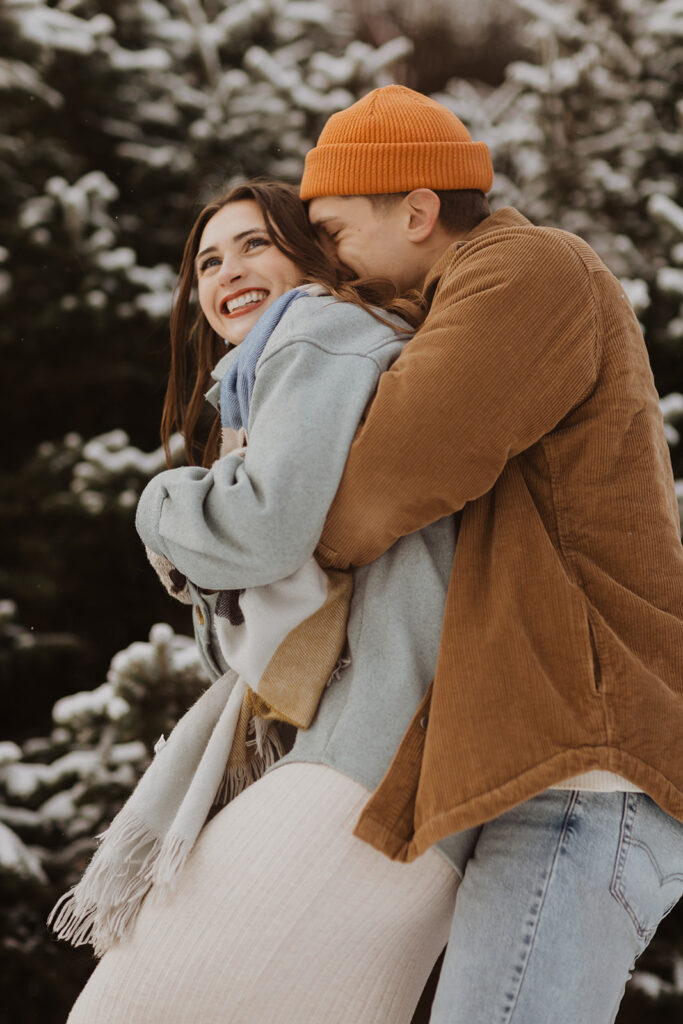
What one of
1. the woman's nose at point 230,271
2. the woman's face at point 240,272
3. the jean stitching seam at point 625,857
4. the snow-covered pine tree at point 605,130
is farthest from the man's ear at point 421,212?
the snow-covered pine tree at point 605,130

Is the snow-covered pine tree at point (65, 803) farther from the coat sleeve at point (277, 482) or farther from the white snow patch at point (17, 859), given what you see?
the coat sleeve at point (277, 482)

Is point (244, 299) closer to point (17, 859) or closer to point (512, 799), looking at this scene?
point (512, 799)

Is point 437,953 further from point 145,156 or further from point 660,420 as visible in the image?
point 145,156

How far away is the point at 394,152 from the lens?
5.39 feet

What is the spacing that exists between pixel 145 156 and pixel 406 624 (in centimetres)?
256

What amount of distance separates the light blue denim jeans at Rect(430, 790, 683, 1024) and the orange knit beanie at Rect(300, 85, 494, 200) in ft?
3.47

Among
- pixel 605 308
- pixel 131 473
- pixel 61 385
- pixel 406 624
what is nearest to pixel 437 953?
A: pixel 406 624

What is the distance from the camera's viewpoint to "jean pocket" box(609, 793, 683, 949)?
124 cm

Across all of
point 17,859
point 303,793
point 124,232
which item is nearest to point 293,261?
point 303,793

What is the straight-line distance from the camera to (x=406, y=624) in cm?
135

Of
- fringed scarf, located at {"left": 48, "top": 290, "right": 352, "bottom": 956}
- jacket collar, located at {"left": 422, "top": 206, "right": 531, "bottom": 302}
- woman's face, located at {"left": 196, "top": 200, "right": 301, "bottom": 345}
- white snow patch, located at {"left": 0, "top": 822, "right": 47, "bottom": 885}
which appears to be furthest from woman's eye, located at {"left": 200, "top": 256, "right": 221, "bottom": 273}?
white snow patch, located at {"left": 0, "top": 822, "right": 47, "bottom": 885}

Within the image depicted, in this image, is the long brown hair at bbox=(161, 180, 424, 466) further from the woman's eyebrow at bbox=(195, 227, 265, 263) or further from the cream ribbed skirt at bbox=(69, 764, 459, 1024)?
the cream ribbed skirt at bbox=(69, 764, 459, 1024)

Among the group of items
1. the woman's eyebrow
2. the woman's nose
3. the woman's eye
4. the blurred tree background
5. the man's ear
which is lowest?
the blurred tree background

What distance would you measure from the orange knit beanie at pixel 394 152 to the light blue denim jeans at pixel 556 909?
106 centimetres
